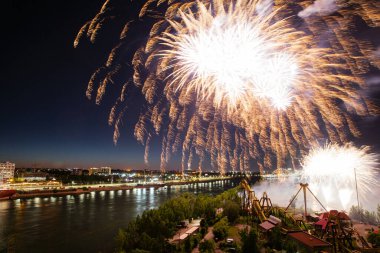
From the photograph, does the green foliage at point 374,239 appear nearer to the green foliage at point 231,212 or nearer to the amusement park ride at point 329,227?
the amusement park ride at point 329,227

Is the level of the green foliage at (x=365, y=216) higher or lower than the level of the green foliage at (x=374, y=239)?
lower

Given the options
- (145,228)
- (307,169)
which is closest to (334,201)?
(307,169)

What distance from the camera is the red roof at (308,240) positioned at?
1432 centimetres

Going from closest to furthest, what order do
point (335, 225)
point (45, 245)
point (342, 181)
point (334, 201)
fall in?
point (335, 225) → point (45, 245) → point (334, 201) → point (342, 181)

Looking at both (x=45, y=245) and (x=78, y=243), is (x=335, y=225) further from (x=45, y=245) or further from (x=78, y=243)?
(x=45, y=245)

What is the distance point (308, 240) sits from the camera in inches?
597

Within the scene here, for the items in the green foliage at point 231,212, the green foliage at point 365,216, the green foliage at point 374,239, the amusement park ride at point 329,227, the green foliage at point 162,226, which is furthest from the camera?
the green foliage at point 231,212

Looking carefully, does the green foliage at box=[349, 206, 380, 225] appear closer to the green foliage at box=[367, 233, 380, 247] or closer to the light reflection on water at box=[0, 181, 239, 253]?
the green foliage at box=[367, 233, 380, 247]

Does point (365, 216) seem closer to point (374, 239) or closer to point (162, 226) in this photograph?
point (374, 239)

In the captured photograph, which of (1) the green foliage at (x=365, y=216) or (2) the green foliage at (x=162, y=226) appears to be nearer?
(2) the green foliage at (x=162, y=226)

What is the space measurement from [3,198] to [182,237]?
2656 inches

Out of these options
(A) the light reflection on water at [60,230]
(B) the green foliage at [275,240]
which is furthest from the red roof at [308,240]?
(A) the light reflection on water at [60,230]

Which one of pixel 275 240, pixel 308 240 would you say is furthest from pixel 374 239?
pixel 275 240

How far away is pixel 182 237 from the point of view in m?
18.5
